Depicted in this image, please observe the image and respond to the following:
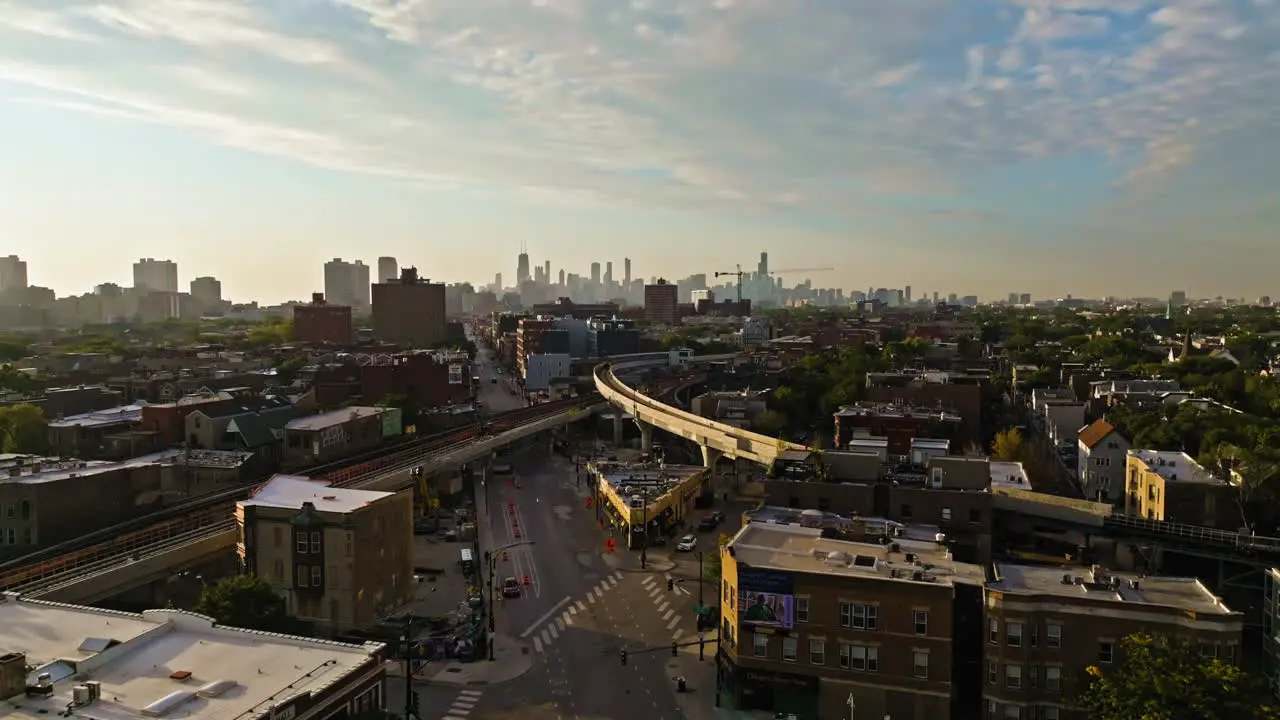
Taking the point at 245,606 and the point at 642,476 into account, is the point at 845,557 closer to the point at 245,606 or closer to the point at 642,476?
the point at 245,606

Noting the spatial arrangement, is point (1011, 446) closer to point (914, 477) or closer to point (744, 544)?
point (914, 477)

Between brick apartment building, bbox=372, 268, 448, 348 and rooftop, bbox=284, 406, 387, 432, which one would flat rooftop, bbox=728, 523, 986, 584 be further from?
brick apartment building, bbox=372, 268, 448, 348

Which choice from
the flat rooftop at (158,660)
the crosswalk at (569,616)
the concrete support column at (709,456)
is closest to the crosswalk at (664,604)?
the crosswalk at (569,616)

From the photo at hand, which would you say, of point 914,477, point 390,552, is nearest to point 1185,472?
point 914,477

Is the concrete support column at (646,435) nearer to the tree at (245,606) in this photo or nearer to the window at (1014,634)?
the tree at (245,606)

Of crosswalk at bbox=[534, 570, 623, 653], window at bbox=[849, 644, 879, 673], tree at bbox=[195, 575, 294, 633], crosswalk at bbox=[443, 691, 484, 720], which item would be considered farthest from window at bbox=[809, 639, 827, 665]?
tree at bbox=[195, 575, 294, 633]

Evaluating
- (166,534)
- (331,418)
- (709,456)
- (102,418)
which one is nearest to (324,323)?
(102,418)

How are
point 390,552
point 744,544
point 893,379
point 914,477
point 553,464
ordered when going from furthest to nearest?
point 893,379
point 553,464
point 914,477
point 390,552
point 744,544
